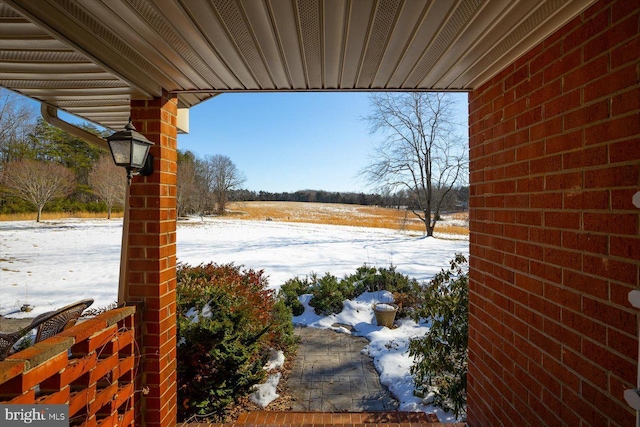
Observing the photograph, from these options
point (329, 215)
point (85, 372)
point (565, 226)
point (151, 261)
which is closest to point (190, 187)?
point (329, 215)

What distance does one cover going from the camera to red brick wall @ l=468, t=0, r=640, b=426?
49.5 inches

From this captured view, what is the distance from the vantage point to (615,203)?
1.29m

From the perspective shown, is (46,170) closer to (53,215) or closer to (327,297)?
(53,215)

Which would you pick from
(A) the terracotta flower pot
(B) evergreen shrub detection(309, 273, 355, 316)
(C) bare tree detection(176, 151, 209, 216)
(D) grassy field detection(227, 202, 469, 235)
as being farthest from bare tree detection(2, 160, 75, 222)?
(A) the terracotta flower pot

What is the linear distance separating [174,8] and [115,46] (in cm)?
58

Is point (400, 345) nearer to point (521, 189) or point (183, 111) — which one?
point (521, 189)

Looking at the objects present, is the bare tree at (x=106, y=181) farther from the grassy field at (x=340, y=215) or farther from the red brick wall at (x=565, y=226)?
the red brick wall at (x=565, y=226)

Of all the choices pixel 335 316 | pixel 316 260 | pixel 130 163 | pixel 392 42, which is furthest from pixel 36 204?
pixel 392 42

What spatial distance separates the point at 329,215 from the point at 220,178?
1179cm

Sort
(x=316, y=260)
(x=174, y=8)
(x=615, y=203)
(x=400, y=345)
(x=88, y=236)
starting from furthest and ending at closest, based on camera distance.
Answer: (x=88, y=236), (x=316, y=260), (x=400, y=345), (x=174, y=8), (x=615, y=203)

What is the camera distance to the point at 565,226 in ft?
5.15

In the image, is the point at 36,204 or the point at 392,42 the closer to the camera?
the point at 392,42

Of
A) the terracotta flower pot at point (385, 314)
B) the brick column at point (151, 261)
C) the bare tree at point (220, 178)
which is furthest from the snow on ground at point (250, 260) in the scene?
the bare tree at point (220, 178)

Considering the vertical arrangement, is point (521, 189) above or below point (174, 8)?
below
